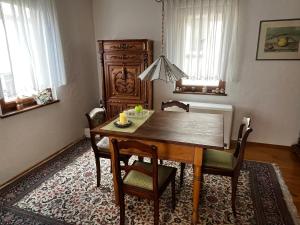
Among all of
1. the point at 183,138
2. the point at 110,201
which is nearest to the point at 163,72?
the point at 183,138

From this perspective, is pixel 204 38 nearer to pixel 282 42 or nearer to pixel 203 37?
pixel 203 37

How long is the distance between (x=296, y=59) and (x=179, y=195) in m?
2.56

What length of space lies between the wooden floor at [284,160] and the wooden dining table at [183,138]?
120 centimetres

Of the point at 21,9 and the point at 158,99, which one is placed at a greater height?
the point at 21,9

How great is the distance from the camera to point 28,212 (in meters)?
2.05

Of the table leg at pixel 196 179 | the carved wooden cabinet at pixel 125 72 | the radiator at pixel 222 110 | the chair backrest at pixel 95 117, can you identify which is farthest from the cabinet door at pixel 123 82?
the table leg at pixel 196 179

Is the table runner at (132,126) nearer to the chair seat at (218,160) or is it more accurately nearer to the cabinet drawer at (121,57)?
the chair seat at (218,160)

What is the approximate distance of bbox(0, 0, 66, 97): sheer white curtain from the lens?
2352mm

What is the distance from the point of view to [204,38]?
323 centimetres

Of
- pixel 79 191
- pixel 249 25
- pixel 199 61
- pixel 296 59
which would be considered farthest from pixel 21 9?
pixel 296 59

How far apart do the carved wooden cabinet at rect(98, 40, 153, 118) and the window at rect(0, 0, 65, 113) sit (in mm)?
772

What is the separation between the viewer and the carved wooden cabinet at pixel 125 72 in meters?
3.38

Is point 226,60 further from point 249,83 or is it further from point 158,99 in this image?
point 158,99

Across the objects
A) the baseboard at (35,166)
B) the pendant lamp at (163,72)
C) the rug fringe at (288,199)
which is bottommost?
the rug fringe at (288,199)
